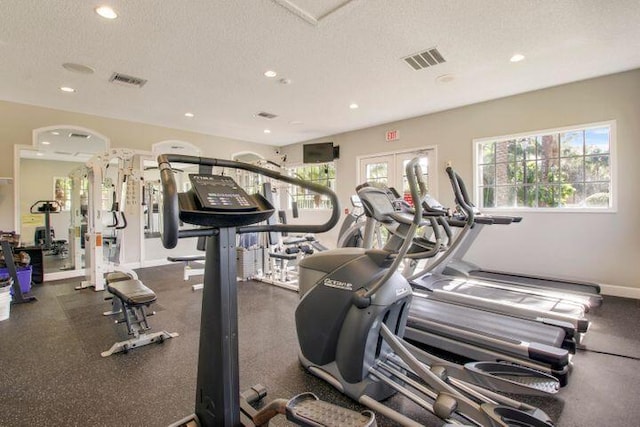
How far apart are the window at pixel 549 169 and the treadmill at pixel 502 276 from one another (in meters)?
1.34

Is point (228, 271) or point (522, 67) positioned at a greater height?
point (522, 67)

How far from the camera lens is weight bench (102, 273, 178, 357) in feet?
8.96

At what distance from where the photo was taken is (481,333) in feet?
7.96

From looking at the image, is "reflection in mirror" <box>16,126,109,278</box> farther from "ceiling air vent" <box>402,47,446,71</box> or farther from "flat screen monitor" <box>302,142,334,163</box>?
"ceiling air vent" <box>402,47,446,71</box>

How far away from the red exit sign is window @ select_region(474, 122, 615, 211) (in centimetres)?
150

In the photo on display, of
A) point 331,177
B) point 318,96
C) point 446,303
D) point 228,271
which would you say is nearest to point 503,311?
point 446,303

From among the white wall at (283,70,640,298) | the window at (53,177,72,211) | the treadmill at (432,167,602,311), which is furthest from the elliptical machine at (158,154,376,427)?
the window at (53,177,72,211)

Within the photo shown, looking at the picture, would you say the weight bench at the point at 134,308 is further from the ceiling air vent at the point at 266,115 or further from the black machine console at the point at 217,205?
the ceiling air vent at the point at 266,115

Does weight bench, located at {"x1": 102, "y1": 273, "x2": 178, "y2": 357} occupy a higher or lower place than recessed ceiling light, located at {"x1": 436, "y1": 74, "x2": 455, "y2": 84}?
lower

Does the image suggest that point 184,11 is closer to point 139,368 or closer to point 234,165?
point 234,165

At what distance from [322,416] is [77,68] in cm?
459

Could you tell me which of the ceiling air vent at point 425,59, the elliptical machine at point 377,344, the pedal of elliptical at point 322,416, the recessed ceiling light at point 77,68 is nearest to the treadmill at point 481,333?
the elliptical machine at point 377,344

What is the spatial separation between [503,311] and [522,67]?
9.74 feet

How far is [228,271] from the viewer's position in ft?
4.10
